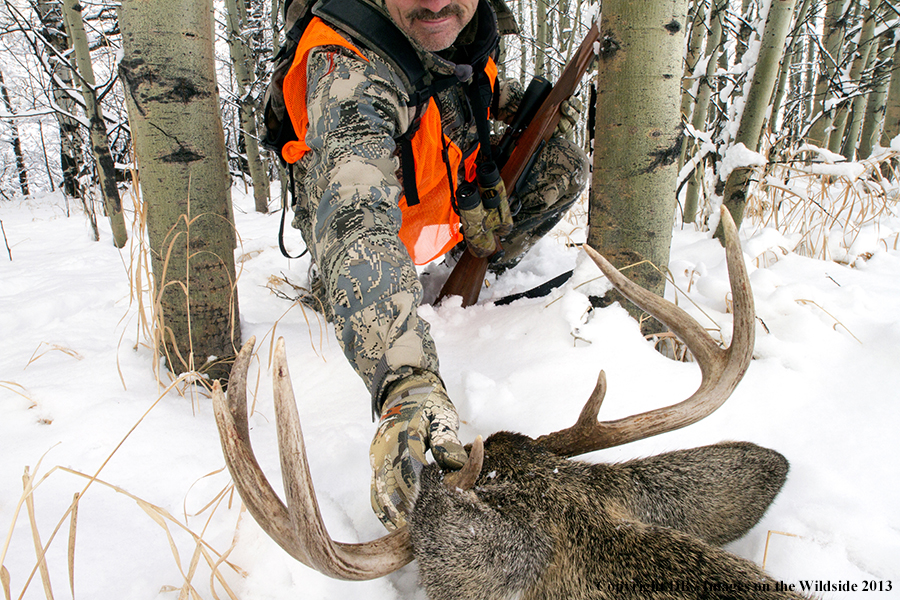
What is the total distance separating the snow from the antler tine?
0.27 m

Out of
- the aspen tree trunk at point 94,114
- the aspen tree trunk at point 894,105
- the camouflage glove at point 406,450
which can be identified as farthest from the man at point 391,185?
the aspen tree trunk at point 894,105

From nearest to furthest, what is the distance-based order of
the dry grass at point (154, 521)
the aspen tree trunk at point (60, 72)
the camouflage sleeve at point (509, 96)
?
the dry grass at point (154, 521) < the camouflage sleeve at point (509, 96) < the aspen tree trunk at point (60, 72)

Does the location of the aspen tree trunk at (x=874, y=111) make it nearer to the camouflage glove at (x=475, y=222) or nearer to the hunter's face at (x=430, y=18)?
the camouflage glove at (x=475, y=222)

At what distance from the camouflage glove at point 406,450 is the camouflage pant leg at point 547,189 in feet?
7.03

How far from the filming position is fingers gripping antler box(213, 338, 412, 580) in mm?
806

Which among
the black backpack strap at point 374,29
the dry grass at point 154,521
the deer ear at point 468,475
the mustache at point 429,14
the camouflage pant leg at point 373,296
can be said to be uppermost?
the mustache at point 429,14

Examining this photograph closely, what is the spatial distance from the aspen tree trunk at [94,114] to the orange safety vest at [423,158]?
146 inches

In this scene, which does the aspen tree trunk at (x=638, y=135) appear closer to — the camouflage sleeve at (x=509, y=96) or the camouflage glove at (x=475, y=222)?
the camouflage glove at (x=475, y=222)

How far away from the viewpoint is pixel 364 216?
1.44m

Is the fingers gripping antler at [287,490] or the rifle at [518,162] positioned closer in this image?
the fingers gripping antler at [287,490]

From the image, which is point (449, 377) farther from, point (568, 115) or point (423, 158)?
point (568, 115)

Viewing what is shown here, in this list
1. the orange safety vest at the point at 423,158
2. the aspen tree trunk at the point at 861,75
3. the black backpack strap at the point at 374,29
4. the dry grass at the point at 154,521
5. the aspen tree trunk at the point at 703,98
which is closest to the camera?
the dry grass at the point at 154,521

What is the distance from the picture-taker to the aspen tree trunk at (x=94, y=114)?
471 centimetres

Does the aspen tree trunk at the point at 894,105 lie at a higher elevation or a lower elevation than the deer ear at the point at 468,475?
higher
